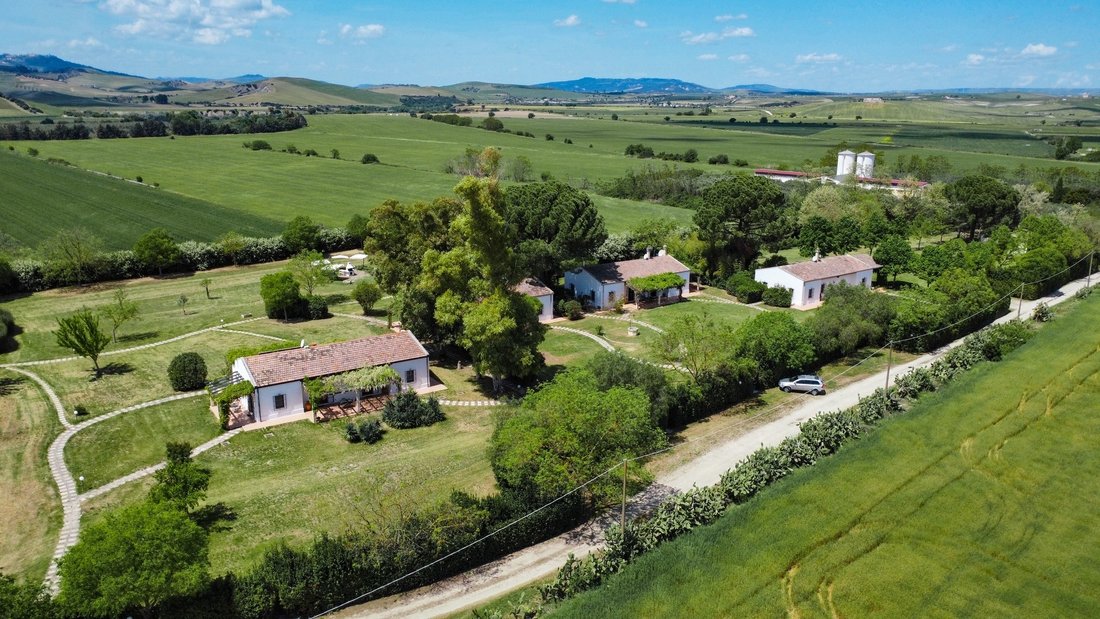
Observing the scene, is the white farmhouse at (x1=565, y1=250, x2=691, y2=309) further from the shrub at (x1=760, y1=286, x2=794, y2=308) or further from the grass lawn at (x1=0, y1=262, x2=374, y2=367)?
the grass lawn at (x1=0, y1=262, x2=374, y2=367)

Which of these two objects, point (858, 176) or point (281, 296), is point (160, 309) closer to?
point (281, 296)

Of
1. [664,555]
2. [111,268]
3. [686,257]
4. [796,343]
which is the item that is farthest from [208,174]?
[664,555]

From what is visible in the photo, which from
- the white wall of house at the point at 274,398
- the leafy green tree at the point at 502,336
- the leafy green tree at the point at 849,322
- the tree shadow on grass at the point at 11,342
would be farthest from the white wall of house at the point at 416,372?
the tree shadow on grass at the point at 11,342

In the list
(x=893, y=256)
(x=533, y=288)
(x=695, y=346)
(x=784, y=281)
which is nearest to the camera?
(x=695, y=346)

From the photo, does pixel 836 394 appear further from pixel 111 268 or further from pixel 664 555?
pixel 111 268

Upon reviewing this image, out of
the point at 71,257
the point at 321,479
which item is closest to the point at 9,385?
the point at 321,479

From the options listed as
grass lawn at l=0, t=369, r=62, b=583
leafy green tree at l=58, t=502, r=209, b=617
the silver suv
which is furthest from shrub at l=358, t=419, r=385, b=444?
the silver suv

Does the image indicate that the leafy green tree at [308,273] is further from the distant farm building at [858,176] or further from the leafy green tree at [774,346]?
the distant farm building at [858,176]
